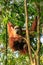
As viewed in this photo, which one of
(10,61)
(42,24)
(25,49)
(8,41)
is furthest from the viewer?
(10,61)

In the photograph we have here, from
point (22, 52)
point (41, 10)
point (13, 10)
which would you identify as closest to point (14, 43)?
point (22, 52)

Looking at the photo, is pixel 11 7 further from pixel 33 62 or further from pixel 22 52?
pixel 33 62

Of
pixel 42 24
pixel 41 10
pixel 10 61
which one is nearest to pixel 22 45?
pixel 10 61

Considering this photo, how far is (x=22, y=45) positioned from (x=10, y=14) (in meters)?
0.50

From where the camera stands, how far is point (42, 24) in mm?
2027

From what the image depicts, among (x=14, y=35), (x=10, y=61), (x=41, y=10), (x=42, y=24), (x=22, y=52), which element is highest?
(x=41, y=10)

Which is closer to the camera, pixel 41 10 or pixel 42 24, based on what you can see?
pixel 41 10

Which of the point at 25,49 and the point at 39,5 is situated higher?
the point at 39,5

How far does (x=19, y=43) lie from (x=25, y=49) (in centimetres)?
23

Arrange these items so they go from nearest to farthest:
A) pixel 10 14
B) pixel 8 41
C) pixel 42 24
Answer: pixel 42 24 → pixel 10 14 → pixel 8 41

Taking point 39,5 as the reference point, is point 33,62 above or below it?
below

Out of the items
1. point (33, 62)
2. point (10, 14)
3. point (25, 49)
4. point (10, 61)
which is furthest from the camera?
point (10, 61)

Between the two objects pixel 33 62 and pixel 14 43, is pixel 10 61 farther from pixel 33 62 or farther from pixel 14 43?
pixel 33 62

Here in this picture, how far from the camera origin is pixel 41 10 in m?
1.84
